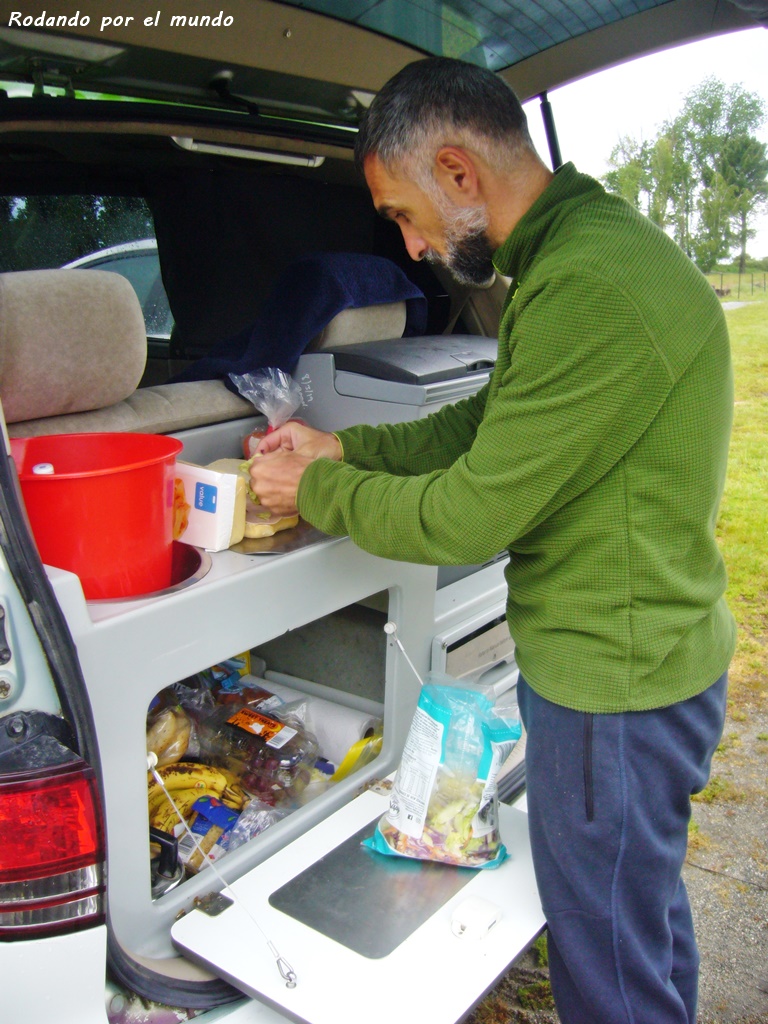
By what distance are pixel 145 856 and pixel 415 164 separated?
1086 mm

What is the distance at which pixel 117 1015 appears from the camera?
3.60ft

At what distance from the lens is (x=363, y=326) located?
2.30 metres

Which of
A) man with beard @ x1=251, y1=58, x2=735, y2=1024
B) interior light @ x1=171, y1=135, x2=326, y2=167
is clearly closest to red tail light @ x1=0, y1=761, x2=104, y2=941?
man with beard @ x1=251, y1=58, x2=735, y2=1024

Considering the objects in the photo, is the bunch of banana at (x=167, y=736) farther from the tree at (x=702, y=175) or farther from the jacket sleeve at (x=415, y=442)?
the tree at (x=702, y=175)

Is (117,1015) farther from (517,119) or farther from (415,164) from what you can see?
(517,119)

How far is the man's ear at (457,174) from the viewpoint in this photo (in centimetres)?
124

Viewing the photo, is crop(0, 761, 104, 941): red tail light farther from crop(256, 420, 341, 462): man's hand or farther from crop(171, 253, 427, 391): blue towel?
crop(171, 253, 427, 391): blue towel

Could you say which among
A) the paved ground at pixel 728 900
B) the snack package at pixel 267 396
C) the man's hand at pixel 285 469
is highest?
the snack package at pixel 267 396

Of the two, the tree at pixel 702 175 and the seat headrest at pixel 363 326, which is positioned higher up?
the tree at pixel 702 175

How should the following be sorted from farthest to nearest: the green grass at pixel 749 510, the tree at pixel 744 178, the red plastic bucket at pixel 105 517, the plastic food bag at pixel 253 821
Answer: the tree at pixel 744 178 < the green grass at pixel 749 510 < the plastic food bag at pixel 253 821 < the red plastic bucket at pixel 105 517

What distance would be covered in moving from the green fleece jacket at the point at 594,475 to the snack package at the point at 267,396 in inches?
23.5

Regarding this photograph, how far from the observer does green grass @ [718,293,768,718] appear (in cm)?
381

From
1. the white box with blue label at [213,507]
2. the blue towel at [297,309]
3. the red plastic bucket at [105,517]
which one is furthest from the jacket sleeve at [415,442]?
the blue towel at [297,309]

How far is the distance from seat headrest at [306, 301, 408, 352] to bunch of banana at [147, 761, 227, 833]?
1.08 meters
